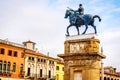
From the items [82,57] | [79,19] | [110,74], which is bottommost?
[110,74]

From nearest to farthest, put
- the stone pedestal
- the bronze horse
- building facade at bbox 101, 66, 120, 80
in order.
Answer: the stone pedestal, the bronze horse, building facade at bbox 101, 66, 120, 80

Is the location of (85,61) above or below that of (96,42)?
below

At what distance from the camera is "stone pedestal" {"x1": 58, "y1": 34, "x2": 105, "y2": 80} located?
2172 centimetres

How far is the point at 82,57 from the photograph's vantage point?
22.1 m

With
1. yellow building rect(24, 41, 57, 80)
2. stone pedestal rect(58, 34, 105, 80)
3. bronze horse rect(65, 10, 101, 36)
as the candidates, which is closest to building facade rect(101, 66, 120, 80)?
yellow building rect(24, 41, 57, 80)

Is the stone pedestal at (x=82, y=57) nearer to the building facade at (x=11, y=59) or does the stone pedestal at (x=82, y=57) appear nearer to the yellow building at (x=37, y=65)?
the building facade at (x=11, y=59)

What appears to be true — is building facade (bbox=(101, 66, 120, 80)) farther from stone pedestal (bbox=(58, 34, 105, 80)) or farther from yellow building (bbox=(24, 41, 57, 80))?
stone pedestal (bbox=(58, 34, 105, 80))

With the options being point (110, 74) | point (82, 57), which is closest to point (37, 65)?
point (110, 74)

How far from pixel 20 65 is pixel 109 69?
145 feet

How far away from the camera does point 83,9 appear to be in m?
23.6

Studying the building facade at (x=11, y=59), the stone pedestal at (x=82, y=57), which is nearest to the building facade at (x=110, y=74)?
the building facade at (x=11, y=59)

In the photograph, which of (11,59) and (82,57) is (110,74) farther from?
(82,57)

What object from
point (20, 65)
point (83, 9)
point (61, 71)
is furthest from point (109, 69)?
point (83, 9)

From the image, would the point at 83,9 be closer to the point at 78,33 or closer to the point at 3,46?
the point at 78,33
